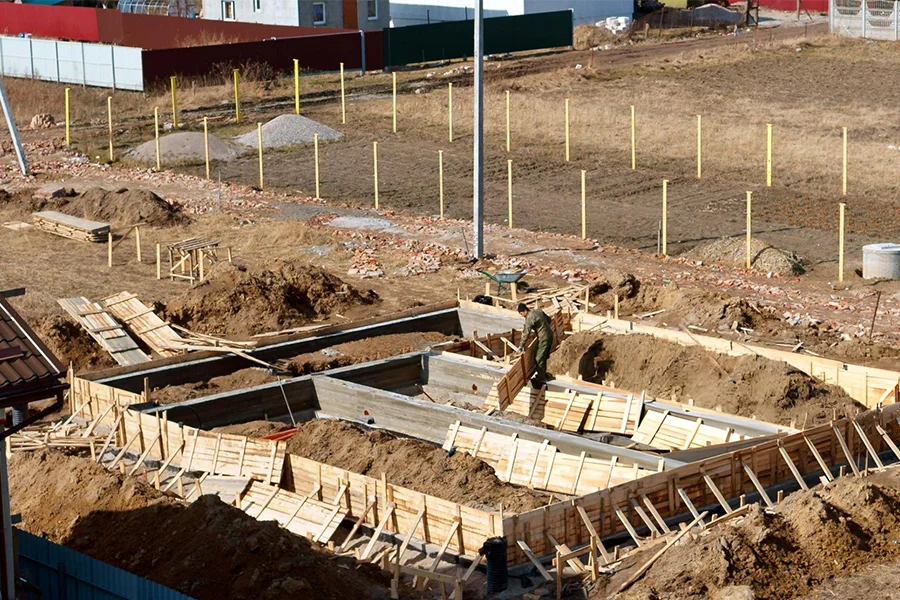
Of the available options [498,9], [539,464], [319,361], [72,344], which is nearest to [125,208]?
[72,344]

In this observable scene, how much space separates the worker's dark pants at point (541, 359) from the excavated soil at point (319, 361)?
2659 mm

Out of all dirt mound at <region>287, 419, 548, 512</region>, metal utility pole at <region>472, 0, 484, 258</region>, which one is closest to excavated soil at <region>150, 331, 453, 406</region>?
dirt mound at <region>287, 419, 548, 512</region>

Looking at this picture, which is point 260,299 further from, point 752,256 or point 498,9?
point 498,9

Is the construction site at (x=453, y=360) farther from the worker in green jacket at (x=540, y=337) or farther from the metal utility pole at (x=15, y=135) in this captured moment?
the metal utility pole at (x=15, y=135)

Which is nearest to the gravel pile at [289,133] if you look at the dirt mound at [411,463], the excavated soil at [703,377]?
the excavated soil at [703,377]

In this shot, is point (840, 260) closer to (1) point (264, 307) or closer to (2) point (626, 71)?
(1) point (264, 307)

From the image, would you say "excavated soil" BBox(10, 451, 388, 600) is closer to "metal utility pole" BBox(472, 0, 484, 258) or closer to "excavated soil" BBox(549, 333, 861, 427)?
"excavated soil" BBox(549, 333, 861, 427)

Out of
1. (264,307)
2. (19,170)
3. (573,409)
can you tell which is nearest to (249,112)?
(19,170)

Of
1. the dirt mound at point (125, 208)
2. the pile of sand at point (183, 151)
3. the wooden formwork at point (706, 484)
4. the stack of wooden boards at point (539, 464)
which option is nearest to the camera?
the wooden formwork at point (706, 484)

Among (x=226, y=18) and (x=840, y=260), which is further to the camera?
(x=226, y=18)

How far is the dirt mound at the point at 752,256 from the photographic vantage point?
86.3ft

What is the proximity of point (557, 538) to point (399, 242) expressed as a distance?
15484 mm

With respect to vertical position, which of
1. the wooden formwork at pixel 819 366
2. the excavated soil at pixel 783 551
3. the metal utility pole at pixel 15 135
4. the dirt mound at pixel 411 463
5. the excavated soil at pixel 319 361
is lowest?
the excavated soil at pixel 319 361

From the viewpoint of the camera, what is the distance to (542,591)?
13.8m
